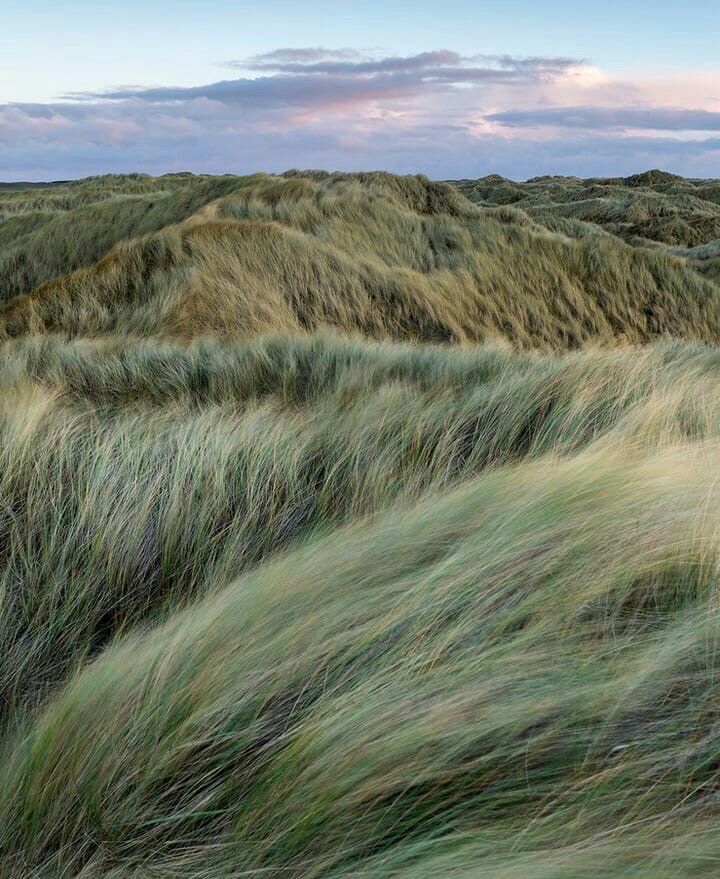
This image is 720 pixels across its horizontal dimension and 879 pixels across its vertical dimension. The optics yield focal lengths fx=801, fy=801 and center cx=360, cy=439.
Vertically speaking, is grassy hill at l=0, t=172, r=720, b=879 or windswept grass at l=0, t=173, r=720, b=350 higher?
windswept grass at l=0, t=173, r=720, b=350

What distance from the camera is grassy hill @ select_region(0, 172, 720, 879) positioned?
115 centimetres

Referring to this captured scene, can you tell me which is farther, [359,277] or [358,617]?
[359,277]

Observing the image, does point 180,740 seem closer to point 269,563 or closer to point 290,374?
point 269,563

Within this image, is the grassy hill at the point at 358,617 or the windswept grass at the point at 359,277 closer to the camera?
the grassy hill at the point at 358,617

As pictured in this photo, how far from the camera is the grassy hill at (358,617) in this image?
1.15m

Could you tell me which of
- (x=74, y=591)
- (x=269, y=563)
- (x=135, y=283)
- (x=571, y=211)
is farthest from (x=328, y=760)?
(x=571, y=211)

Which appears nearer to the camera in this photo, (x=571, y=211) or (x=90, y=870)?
(x=90, y=870)

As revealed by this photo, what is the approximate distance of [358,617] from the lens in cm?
159

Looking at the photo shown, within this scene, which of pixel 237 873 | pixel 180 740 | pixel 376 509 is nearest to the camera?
pixel 237 873

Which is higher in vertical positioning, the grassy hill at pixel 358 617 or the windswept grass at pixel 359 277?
the windswept grass at pixel 359 277

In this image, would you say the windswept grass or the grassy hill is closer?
the grassy hill

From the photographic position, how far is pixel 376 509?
263 cm

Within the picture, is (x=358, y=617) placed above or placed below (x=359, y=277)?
below

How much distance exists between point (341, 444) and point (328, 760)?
5.98 ft
